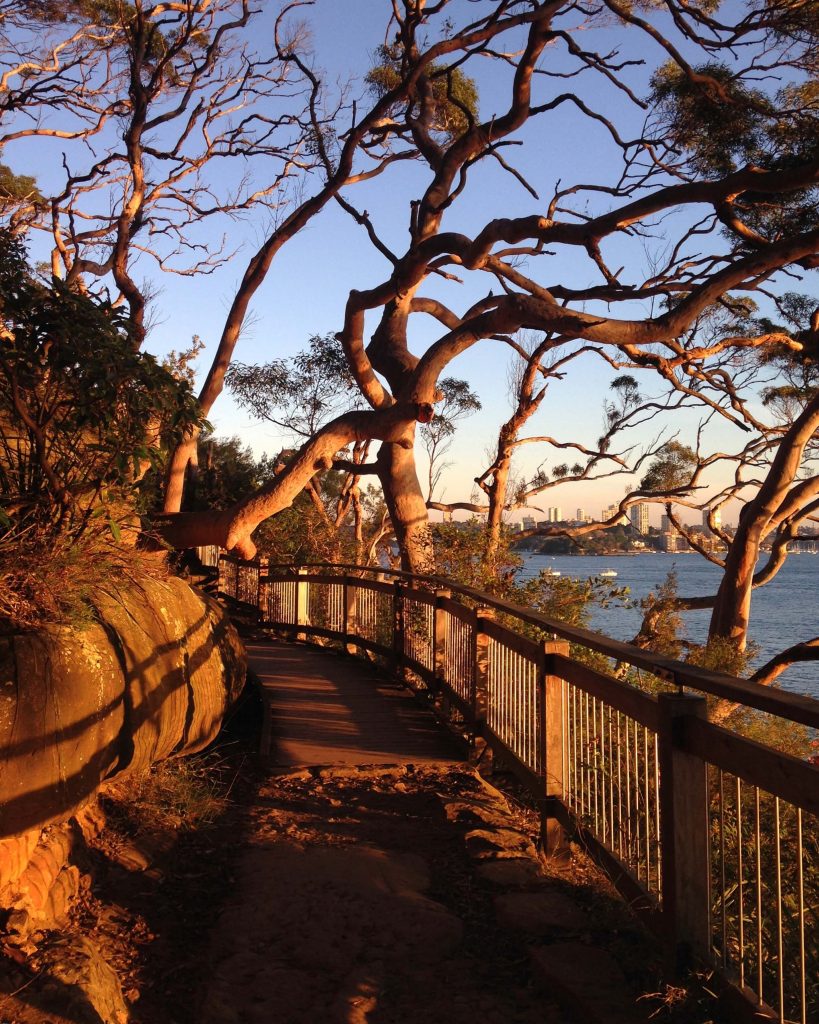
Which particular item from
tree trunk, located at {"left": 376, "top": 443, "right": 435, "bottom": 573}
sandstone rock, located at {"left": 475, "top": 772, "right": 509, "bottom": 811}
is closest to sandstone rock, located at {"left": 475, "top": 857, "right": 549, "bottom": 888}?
sandstone rock, located at {"left": 475, "top": 772, "right": 509, "bottom": 811}

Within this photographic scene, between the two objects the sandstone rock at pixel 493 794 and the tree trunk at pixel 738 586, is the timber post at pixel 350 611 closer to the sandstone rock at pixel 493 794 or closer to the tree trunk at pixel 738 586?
the sandstone rock at pixel 493 794

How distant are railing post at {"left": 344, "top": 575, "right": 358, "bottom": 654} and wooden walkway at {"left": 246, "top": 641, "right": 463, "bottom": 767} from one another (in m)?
0.92

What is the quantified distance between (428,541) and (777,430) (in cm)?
1022

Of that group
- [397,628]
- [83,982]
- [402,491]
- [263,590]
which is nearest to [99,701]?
[83,982]

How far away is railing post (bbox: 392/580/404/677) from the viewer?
10609 mm

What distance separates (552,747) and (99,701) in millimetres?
2316

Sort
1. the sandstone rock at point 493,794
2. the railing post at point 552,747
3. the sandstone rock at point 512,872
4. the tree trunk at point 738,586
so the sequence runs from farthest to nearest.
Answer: the tree trunk at point 738,586
the sandstone rock at point 493,794
the railing post at point 552,747
the sandstone rock at point 512,872

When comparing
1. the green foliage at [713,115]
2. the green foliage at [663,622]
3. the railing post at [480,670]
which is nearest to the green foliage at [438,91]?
the green foliage at [713,115]

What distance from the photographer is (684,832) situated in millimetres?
3400

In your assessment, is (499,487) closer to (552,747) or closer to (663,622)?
(663,622)

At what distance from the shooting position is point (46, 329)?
547 cm

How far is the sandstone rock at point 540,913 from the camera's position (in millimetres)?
4215

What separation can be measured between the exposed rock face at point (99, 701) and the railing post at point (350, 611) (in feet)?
20.2

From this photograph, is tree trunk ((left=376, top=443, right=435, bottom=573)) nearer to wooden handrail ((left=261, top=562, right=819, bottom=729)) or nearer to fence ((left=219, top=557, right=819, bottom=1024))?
fence ((left=219, top=557, right=819, bottom=1024))
